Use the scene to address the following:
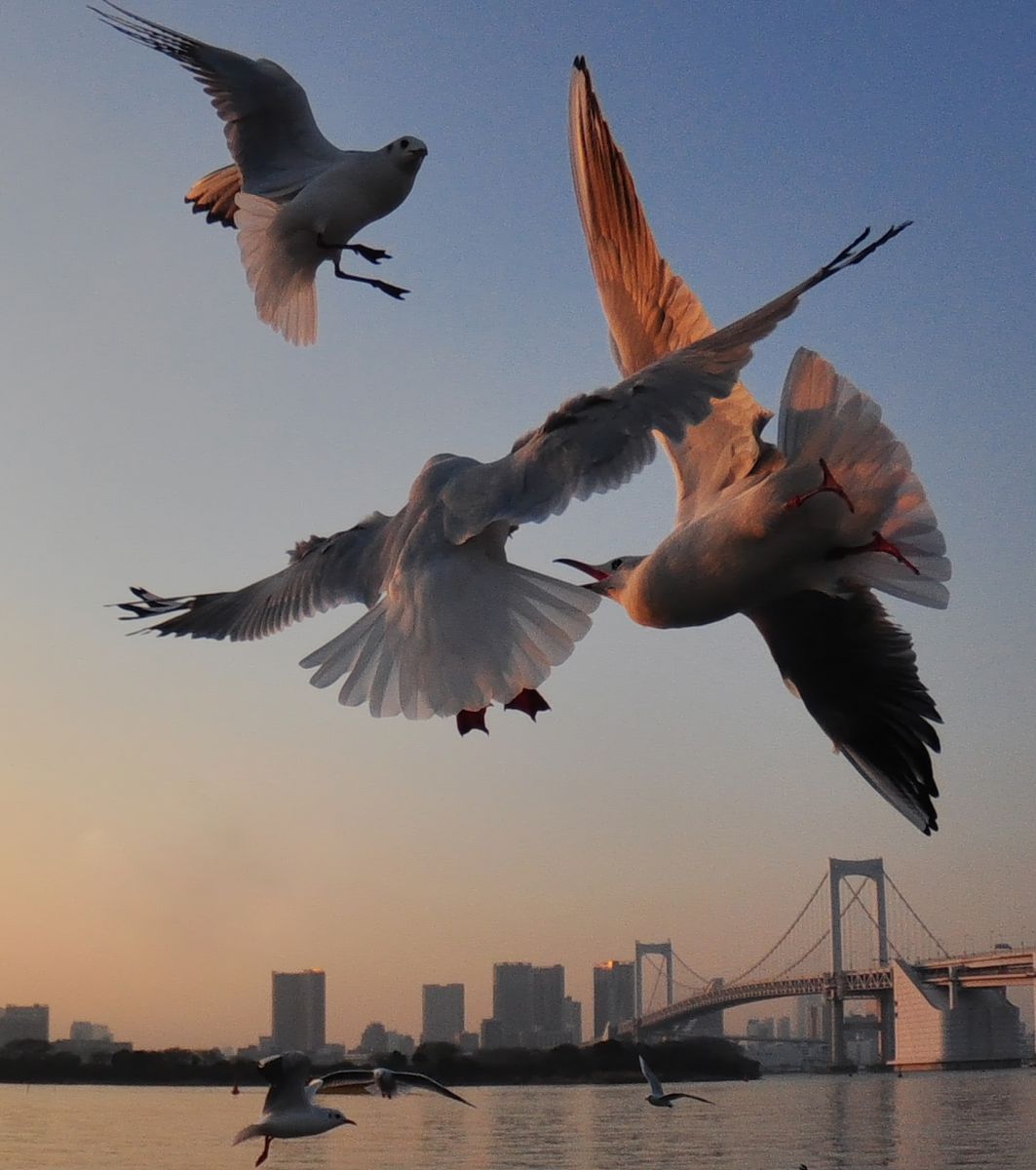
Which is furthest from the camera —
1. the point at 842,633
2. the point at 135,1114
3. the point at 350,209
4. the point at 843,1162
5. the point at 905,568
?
the point at 135,1114

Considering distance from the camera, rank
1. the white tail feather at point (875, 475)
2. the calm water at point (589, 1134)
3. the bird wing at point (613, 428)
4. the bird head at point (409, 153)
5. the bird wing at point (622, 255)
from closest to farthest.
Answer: the bird wing at point (613, 428), the white tail feather at point (875, 475), the bird head at point (409, 153), the bird wing at point (622, 255), the calm water at point (589, 1134)

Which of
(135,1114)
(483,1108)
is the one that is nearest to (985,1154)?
(483,1108)

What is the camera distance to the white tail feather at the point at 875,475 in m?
2.05

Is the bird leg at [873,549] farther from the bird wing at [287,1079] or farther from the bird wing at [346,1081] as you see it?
the bird wing at [287,1079]

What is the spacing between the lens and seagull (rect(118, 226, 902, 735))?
1.51 metres

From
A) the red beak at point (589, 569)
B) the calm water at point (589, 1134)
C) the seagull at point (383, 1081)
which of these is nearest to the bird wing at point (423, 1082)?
the seagull at point (383, 1081)

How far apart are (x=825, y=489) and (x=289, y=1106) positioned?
3.29m

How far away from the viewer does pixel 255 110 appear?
273 centimetres

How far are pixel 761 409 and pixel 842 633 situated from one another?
12.5 inches

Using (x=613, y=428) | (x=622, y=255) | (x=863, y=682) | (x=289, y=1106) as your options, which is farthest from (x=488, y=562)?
(x=289, y=1106)

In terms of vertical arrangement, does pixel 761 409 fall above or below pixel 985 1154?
above

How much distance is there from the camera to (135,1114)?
74.2 ft

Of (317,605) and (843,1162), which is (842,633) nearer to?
(317,605)

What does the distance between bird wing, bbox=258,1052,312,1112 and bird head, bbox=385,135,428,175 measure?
2797 millimetres
